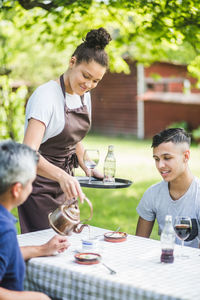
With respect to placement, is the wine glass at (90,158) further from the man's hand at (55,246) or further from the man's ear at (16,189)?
the man's ear at (16,189)

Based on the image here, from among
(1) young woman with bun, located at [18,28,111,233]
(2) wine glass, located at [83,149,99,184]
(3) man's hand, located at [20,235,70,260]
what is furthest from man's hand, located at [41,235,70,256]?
(2) wine glass, located at [83,149,99,184]

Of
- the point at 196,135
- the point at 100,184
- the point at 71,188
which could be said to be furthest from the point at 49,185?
the point at 196,135

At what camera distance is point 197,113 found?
2056 centimetres

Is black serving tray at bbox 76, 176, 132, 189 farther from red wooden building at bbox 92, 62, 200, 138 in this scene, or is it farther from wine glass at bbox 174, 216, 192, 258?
red wooden building at bbox 92, 62, 200, 138

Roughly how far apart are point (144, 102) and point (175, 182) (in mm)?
20349

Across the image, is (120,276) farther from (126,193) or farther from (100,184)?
(126,193)

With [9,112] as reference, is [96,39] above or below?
above

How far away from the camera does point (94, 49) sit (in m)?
3.16

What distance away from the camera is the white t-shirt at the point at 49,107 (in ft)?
9.96

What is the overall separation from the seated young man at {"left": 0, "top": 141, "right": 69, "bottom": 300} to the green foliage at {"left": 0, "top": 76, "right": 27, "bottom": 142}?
24.7 feet

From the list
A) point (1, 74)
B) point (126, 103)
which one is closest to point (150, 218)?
point (1, 74)

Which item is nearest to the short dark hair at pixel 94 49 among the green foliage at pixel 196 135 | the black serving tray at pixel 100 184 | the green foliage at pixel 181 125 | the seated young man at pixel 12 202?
the black serving tray at pixel 100 184

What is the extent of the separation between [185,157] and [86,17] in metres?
5.59

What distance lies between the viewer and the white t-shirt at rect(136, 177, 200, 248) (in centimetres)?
314
